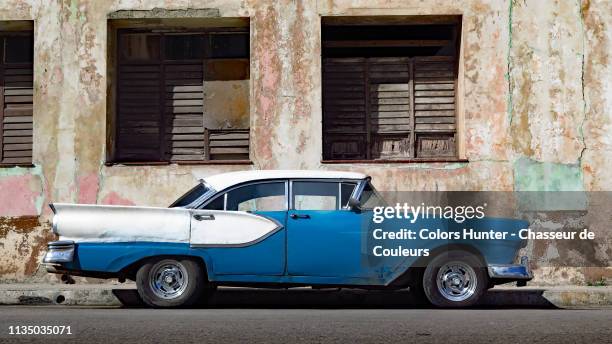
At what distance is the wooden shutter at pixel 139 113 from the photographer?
49.0 ft

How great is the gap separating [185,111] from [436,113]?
383 centimetres

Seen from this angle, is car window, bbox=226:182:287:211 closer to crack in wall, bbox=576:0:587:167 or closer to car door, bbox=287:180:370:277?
car door, bbox=287:180:370:277

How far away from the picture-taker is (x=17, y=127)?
15.0 m

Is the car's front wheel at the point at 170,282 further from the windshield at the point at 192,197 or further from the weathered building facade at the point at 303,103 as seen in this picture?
the weathered building facade at the point at 303,103

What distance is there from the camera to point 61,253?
9875mm

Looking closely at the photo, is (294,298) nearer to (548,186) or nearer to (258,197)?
(258,197)

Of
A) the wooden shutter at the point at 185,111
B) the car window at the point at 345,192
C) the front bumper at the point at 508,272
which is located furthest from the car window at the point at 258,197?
the wooden shutter at the point at 185,111

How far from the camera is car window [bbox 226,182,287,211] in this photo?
33.8 ft

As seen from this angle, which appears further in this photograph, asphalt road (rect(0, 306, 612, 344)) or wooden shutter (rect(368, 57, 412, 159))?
wooden shutter (rect(368, 57, 412, 159))

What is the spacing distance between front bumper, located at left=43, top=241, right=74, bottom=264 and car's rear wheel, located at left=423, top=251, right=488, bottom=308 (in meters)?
3.63

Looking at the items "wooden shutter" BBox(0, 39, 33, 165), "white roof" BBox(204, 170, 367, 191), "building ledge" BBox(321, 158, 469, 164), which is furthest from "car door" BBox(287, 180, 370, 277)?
"wooden shutter" BBox(0, 39, 33, 165)

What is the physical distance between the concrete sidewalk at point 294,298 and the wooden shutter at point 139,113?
387cm

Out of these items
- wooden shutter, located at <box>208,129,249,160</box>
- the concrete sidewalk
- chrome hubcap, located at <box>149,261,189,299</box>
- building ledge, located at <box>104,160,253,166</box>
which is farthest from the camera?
wooden shutter, located at <box>208,129,249,160</box>

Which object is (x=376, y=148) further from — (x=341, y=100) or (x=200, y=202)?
(x=200, y=202)
